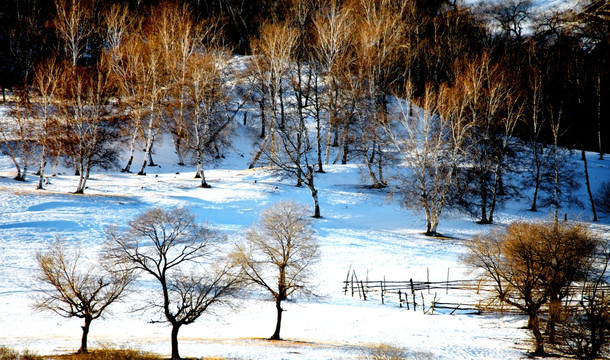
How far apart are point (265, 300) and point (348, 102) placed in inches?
1177

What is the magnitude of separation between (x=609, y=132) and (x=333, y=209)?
41916mm

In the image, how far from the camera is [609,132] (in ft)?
172

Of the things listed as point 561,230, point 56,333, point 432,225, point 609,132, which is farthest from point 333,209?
point 609,132

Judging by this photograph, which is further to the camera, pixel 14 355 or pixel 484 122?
pixel 484 122

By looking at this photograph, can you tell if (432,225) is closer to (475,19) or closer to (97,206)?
(97,206)

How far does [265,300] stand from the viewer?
23.1 m

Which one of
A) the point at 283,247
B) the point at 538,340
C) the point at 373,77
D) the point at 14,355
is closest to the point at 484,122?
the point at 373,77

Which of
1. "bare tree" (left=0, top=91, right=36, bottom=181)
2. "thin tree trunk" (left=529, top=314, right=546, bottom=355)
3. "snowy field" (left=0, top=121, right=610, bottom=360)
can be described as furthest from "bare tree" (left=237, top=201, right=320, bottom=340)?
"bare tree" (left=0, top=91, right=36, bottom=181)

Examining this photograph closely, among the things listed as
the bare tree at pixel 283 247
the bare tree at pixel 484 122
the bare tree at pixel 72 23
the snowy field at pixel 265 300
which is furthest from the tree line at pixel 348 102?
the bare tree at pixel 283 247

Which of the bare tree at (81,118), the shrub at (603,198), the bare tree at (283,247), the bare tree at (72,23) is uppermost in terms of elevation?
the bare tree at (72,23)

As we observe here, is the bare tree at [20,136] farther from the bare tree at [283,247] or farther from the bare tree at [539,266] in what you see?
the bare tree at [539,266]

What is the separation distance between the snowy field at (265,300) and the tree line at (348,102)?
7.10 feet

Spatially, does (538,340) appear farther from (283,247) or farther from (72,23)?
(72,23)

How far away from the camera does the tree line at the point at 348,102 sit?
34875 millimetres
